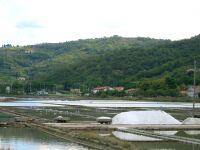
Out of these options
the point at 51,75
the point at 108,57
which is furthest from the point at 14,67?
the point at 108,57

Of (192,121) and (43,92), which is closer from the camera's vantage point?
(192,121)

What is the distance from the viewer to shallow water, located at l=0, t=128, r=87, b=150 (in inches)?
797

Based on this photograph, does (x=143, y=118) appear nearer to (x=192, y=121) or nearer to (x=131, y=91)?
(x=192, y=121)

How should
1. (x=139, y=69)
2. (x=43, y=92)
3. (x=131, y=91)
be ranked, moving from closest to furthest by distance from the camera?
1. (x=131, y=91)
2. (x=139, y=69)
3. (x=43, y=92)

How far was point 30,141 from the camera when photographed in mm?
22406

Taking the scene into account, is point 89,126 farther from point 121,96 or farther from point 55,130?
point 121,96

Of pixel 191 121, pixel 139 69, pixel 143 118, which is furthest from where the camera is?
pixel 139 69

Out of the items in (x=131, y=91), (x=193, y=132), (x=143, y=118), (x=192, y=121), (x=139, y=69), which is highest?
(x=139, y=69)

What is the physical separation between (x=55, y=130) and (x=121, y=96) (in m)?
79.3

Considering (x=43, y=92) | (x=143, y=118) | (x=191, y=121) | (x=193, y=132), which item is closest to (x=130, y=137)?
(x=193, y=132)

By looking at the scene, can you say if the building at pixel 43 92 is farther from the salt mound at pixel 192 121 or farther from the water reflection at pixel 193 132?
the water reflection at pixel 193 132

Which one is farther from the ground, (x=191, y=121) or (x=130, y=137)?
(x=191, y=121)

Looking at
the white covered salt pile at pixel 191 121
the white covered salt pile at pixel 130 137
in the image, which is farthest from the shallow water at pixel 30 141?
the white covered salt pile at pixel 191 121

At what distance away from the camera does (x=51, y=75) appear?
489 feet
